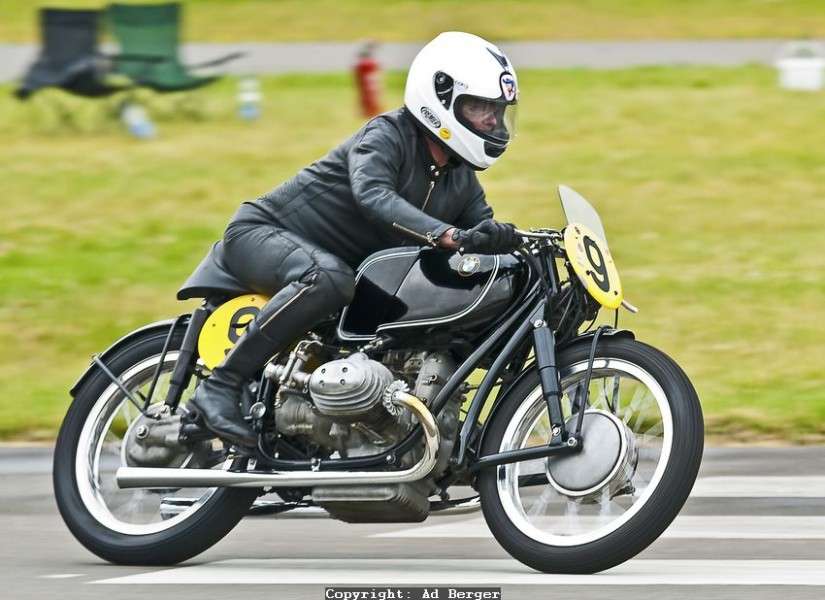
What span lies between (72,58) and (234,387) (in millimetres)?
13979

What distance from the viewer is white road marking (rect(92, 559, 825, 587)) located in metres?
5.74

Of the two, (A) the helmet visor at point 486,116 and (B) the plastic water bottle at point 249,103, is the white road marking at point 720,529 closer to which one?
(A) the helmet visor at point 486,116

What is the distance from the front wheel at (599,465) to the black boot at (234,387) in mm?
936

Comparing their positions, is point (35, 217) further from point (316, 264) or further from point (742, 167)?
point (316, 264)

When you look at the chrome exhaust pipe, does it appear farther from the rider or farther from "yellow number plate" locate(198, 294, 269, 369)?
"yellow number plate" locate(198, 294, 269, 369)

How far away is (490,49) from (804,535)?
234 centimetres

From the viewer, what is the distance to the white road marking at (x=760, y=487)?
7.78m

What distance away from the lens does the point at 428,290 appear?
6.26 m

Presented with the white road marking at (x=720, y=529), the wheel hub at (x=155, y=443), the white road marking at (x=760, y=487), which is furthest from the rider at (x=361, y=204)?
the white road marking at (x=760, y=487)

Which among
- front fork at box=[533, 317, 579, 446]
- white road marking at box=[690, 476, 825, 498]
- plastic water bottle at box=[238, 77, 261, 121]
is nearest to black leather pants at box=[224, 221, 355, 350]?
front fork at box=[533, 317, 579, 446]

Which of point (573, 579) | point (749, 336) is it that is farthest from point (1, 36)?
point (573, 579)

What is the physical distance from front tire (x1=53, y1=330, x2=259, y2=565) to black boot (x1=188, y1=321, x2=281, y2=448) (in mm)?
171

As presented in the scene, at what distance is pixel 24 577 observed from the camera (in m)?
6.17

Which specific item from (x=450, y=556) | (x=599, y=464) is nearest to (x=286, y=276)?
(x=450, y=556)
